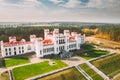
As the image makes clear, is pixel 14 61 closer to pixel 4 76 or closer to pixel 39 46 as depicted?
pixel 39 46

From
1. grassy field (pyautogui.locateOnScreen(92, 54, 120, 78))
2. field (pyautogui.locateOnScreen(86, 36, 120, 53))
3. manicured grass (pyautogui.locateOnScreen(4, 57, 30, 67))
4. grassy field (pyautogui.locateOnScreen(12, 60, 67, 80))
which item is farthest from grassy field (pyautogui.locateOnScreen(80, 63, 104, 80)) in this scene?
field (pyautogui.locateOnScreen(86, 36, 120, 53))

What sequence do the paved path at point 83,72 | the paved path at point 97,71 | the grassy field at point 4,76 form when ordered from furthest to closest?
the paved path at point 97,71 < the paved path at point 83,72 < the grassy field at point 4,76

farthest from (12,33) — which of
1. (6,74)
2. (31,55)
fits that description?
(6,74)

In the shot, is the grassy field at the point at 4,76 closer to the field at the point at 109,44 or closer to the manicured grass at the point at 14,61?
the manicured grass at the point at 14,61

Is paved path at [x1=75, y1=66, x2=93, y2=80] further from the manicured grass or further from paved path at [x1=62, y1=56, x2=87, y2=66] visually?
the manicured grass

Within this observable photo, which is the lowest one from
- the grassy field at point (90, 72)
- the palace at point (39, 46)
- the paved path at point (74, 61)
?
the grassy field at point (90, 72)

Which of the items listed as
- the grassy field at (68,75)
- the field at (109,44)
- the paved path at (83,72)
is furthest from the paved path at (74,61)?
the field at (109,44)
